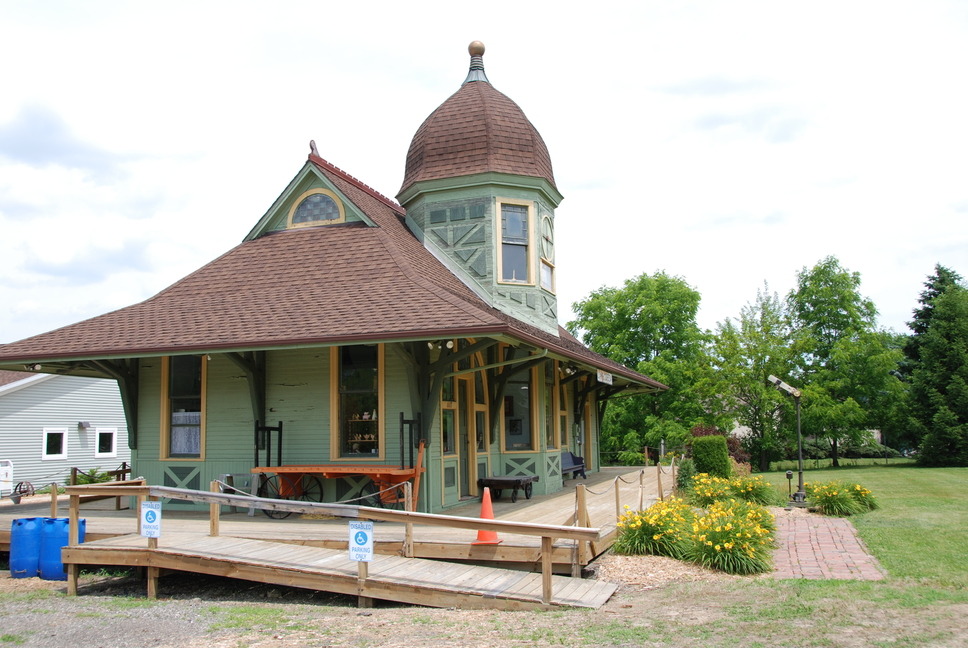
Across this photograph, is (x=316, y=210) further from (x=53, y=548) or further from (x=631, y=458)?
(x=631, y=458)

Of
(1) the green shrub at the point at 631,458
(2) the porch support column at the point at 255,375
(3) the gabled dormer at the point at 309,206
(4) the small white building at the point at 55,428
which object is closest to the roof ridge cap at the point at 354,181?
(3) the gabled dormer at the point at 309,206

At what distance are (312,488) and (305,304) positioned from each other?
9.26 feet

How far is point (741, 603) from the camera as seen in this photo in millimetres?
7367

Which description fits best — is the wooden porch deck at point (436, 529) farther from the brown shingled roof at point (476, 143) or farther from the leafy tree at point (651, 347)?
the leafy tree at point (651, 347)

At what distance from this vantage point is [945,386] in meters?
31.3

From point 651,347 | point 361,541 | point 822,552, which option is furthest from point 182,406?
point 651,347

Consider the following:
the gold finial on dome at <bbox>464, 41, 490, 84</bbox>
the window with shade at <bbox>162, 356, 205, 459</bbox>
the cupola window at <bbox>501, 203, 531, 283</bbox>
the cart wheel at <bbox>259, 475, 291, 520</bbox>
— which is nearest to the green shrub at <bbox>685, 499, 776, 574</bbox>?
the cart wheel at <bbox>259, 475, 291, 520</bbox>

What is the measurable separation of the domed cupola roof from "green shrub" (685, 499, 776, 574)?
837 centimetres

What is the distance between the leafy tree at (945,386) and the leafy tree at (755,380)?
5186mm

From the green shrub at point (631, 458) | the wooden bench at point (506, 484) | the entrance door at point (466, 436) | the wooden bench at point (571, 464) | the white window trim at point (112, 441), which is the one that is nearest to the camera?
the wooden bench at point (506, 484)

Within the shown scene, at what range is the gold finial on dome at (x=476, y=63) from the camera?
1856 centimetres

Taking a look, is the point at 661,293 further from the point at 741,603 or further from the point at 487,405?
the point at 741,603

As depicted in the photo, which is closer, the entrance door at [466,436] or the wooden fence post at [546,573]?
the wooden fence post at [546,573]

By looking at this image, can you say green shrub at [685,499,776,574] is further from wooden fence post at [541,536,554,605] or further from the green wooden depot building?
the green wooden depot building
